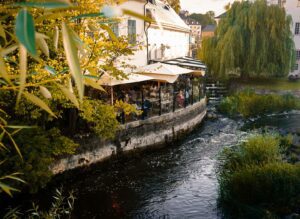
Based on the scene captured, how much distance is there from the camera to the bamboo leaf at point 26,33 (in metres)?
0.89

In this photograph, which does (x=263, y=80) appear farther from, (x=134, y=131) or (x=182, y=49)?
(x=134, y=131)

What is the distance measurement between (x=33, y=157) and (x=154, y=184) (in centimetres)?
455

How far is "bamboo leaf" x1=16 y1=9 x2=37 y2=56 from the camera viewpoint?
35.1 inches

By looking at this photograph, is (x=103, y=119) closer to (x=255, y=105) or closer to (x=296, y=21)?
(x=255, y=105)

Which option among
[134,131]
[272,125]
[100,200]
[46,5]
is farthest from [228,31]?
[46,5]

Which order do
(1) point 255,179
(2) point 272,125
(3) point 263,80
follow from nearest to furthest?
(1) point 255,179
(2) point 272,125
(3) point 263,80

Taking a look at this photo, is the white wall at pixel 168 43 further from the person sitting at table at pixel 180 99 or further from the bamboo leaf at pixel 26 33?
the bamboo leaf at pixel 26 33

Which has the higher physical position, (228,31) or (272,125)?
(228,31)

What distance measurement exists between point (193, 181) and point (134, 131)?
13.9 ft

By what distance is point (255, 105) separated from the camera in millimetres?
24750

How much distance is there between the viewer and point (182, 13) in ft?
383

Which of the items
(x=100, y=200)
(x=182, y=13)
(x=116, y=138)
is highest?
(x=182, y=13)

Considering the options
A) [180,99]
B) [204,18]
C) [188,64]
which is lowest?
[180,99]

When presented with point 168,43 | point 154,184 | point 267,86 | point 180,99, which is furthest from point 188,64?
point 154,184
